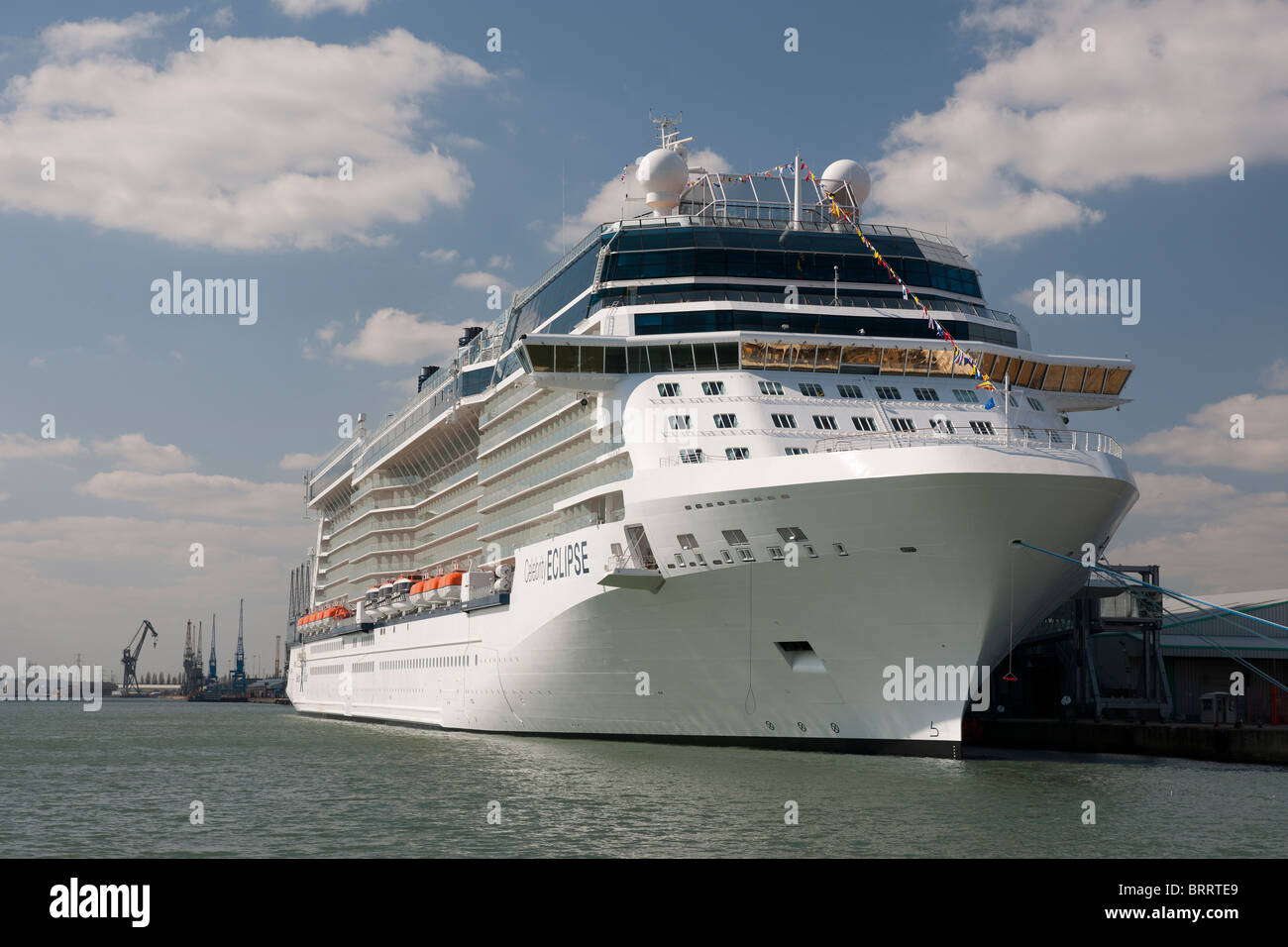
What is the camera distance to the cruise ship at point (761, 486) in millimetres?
25578

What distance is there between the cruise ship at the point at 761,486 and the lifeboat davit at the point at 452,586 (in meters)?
0.11

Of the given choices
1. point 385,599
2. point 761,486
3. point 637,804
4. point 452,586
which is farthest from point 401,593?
point 637,804

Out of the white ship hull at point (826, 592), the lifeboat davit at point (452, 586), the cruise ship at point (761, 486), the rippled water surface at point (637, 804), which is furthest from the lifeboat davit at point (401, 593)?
the white ship hull at point (826, 592)

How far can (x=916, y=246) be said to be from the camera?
35.5 meters

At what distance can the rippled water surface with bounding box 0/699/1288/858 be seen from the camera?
17453 mm

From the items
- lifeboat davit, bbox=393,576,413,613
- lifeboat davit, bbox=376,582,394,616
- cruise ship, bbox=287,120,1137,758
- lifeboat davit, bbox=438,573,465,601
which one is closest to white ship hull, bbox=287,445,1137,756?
cruise ship, bbox=287,120,1137,758

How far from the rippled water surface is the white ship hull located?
38.7 inches

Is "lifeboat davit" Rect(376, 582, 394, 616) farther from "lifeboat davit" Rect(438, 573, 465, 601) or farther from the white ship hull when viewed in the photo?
the white ship hull

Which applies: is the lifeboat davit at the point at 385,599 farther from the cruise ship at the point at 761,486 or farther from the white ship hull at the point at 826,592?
the white ship hull at the point at 826,592

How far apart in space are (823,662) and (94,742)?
102 ft

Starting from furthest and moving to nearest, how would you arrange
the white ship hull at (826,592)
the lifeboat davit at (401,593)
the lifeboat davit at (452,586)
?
the lifeboat davit at (401,593) < the lifeboat davit at (452,586) < the white ship hull at (826,592)
